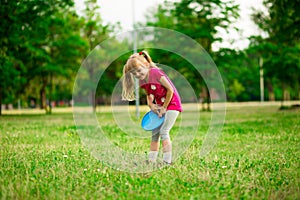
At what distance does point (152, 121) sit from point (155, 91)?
0.49 metres

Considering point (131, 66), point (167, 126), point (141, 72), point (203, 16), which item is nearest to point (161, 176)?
point (167, 126)

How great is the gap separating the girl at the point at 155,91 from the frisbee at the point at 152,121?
0.07m

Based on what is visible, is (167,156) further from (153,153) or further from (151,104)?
(151,104)

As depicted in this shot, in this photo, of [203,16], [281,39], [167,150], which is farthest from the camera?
[203,16]

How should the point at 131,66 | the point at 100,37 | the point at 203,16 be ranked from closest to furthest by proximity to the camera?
1. the point at 131,66
2. the point at 203,16
3. the point at 100,37

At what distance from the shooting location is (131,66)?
621 cm

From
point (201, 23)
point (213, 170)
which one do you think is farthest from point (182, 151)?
point (201, 23)

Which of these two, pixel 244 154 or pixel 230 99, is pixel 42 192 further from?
pixel 230 99

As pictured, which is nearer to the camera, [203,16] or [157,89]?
[157,89]

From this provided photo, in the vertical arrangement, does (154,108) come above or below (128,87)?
below

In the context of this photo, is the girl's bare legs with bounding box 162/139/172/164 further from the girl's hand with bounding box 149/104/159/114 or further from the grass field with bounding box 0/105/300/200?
the girl's hand with bounding box 149/104/159/114

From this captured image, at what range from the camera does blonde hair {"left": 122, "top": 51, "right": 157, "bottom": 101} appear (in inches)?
243

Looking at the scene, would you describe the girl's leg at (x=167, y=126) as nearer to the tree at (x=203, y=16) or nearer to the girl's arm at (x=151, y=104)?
the girl's arm at (x=151, y=104)

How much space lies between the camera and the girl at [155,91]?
20.4 feet
